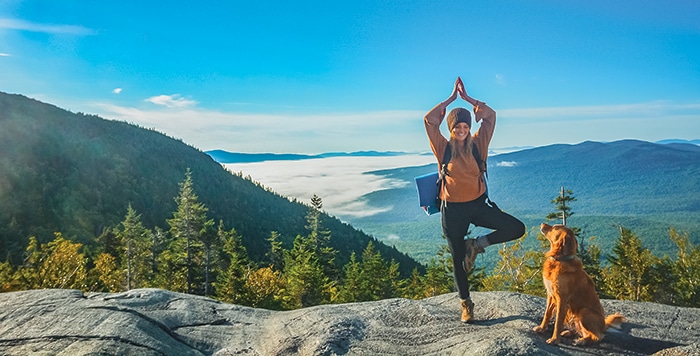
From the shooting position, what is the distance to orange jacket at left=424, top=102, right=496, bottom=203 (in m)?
7.33

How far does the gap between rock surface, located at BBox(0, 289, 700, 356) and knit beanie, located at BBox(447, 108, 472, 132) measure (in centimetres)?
304

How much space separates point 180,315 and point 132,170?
156165 mm

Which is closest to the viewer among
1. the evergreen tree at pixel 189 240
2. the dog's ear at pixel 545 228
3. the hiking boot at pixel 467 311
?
the dog's ear at pixel 545 228

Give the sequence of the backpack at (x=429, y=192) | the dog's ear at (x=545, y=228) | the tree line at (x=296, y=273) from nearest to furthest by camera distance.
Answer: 1. the dog's ear at (x=545, y=228)
2. the backpack at (x=429, y=192)
3. the tree line at (x=296, y=273)

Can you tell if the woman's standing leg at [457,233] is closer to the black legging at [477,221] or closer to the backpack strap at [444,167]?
the black legging at [477,221]

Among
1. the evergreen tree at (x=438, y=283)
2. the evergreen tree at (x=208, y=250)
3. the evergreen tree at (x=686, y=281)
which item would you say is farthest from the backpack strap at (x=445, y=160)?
the evergreen tree at (x=208, y=250)

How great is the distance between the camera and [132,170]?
15150 centimetres

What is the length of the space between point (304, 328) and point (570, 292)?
3.98m

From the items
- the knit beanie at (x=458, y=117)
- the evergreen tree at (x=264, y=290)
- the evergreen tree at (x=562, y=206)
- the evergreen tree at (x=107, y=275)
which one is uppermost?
the knit beanie at (x=458, y=117)

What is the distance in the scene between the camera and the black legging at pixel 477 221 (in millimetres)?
7480

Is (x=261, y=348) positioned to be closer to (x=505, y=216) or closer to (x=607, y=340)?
(x=505, y=216)

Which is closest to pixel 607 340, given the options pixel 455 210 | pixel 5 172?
pixel 455 210

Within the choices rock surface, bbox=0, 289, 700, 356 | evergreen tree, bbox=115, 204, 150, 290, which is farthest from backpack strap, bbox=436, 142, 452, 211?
evergreen tree, bbox=115, 204, 150, 290

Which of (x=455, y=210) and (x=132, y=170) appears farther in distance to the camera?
(x=132, y=170)
